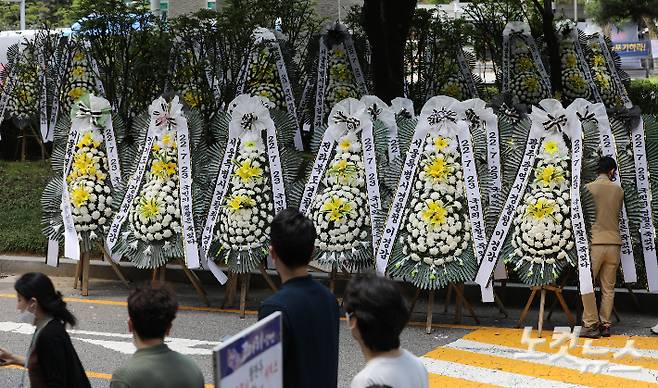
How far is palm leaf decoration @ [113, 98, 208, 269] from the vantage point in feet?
38.4

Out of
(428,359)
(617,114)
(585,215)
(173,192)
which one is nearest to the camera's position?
(428,359)

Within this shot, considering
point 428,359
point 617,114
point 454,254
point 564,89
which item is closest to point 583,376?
point 428,359

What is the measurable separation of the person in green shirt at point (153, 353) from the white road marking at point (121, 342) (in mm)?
4901

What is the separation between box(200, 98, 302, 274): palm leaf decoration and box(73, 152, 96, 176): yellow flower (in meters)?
1.41

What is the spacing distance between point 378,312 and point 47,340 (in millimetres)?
1798

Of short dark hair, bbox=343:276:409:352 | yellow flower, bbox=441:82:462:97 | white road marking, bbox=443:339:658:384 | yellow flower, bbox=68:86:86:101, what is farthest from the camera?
yellow flower, bbox=441:82:462:97

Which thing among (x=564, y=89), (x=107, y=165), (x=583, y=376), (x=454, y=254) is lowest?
(x=583, y=376)

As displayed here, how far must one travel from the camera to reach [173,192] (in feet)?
38.8

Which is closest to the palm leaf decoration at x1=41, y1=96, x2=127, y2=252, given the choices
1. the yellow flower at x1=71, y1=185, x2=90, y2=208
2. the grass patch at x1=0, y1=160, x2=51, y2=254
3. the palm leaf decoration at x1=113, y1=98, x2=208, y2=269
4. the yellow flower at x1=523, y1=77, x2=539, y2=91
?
the yellow flower at x1=71, y1=185, x2=90, y2=208

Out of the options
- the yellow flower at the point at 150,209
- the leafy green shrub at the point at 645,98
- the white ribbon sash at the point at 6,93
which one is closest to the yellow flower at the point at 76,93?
the white ribbon sash at the point at 6,93

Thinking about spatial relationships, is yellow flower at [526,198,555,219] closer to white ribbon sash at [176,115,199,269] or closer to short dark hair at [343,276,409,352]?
white ribbon sash at [176,115,199,269]

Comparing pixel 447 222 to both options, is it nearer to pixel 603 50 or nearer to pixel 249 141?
pixel 249 141

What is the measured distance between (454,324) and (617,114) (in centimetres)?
253

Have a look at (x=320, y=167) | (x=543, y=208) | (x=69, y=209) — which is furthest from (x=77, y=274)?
(x=543, y=208)
